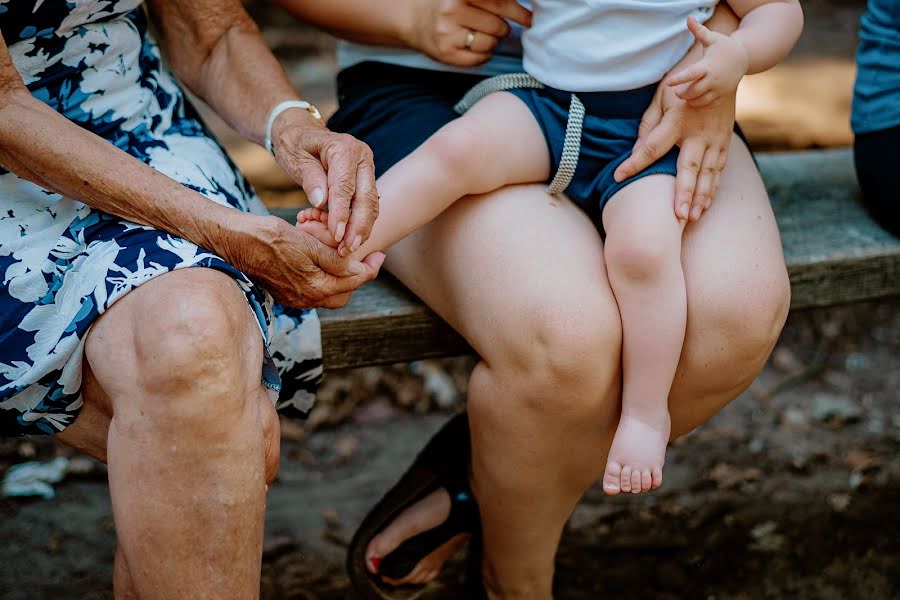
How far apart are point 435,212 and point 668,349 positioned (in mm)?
430

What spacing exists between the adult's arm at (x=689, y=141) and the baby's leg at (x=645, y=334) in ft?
0.27

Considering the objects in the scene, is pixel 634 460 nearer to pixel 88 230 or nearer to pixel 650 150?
pixel 650 150

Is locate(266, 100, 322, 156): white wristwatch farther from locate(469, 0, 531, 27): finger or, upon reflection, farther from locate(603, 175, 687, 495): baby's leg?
locate(603, 175, 687, 495): baby's leg

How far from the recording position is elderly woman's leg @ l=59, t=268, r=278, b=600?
125 centimetres

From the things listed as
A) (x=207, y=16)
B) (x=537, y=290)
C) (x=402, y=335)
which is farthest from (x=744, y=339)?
(x=207, y=16)

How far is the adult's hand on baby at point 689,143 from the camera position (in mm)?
1608

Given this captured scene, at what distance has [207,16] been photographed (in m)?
1.83

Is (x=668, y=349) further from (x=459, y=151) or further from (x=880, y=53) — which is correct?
(x=880, y=53)

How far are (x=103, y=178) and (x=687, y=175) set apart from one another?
0.90 meters

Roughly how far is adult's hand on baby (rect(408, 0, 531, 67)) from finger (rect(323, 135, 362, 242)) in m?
0.34

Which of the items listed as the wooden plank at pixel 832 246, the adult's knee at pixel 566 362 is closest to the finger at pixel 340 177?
the adult's knee at pixel 566 362

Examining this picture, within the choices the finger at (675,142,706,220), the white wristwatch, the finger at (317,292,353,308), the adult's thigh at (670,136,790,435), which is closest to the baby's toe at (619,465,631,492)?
the adult's thigh at (670,136,790,435)

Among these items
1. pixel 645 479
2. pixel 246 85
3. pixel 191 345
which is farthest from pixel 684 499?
pixel 191 345

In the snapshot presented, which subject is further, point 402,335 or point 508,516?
point 402,335
